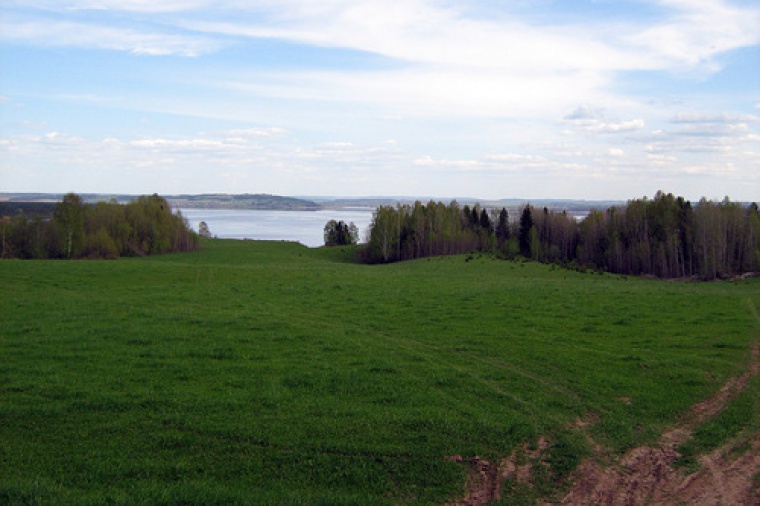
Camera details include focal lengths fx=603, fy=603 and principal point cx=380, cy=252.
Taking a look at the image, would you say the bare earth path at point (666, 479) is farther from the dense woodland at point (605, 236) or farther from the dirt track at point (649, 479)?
the dense woodland at point (605, 236)

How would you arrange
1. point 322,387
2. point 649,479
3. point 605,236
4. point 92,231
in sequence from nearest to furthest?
point 649,479, point 322,387, point 92,231, point 605,236

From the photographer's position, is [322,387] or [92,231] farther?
[92,231]

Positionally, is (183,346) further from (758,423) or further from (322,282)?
(322,282)

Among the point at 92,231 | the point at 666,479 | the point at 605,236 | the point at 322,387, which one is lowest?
the point at 666,479

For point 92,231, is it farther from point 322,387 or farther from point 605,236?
point 322,387

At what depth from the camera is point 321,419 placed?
406 inches

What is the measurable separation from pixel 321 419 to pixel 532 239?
6908 centimetres

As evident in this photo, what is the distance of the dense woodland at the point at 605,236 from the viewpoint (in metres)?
62.6

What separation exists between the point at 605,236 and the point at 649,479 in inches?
2706

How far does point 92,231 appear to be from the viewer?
69.1 meters

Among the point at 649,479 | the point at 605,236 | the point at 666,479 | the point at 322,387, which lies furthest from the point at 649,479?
the point at 605,236

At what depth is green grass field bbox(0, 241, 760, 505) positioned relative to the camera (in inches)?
331

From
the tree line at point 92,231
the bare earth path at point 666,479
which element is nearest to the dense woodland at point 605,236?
the tree line at point 92,231

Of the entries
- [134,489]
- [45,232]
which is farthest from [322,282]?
[45,232]
